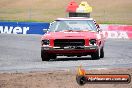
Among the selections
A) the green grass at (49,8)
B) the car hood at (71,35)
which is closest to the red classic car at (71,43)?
the car hood at (71,35)

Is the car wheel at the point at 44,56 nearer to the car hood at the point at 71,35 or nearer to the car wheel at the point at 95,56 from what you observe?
the car hood at the point at 71,35

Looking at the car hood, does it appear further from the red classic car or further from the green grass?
the green grass

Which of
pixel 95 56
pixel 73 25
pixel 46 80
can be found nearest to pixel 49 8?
pixel 73 25

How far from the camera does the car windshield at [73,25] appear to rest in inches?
704

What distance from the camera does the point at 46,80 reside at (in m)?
11.6

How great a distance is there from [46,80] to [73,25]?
6.83m

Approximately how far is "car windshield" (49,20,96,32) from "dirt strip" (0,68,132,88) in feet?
14.1

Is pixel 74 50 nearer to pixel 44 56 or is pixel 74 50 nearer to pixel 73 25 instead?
pixel 44 56

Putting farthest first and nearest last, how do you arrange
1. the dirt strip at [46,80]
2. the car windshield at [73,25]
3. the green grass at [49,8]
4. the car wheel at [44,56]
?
1. the green grass at [49,8]
2. the car windshield at [73,25]
3. the car wheel at [44,56]
4. the dirt strip at [46,80]

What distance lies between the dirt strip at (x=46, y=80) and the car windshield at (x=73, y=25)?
429 centimetres

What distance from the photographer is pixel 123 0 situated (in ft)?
277

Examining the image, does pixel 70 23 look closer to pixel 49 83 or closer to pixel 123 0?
pixel 49 83

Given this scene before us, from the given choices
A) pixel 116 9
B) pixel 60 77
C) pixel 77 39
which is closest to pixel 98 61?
pixel 77 39

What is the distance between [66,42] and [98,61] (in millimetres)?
1117
